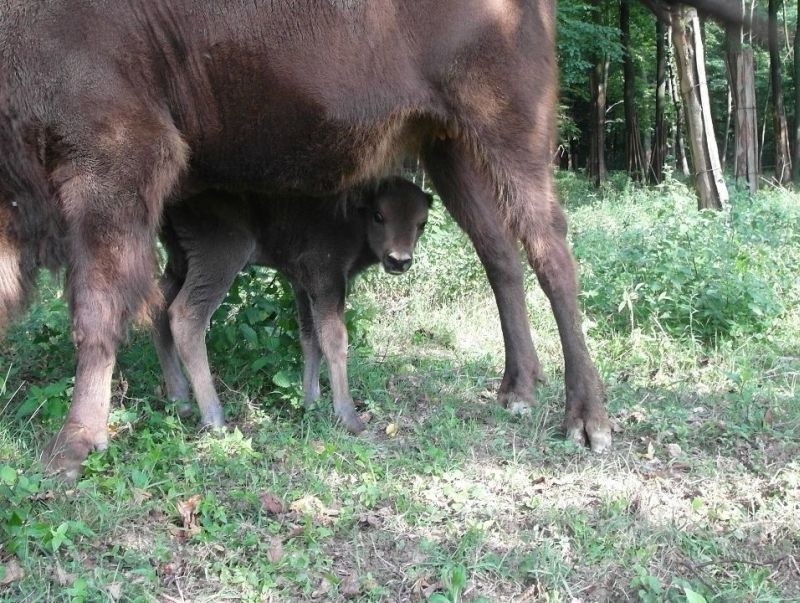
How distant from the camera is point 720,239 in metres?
7.30

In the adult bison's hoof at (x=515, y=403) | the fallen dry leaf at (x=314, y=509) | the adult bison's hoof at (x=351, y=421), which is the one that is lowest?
the fallen dry leaf at (x=314, y=509)

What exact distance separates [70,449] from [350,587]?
153 centimetres

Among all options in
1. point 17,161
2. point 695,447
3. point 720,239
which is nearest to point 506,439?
point 695,447

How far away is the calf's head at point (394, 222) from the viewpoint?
5164 millimetres

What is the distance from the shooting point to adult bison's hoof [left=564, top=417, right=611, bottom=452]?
4598mm

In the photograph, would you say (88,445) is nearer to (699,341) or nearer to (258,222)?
(258,222)

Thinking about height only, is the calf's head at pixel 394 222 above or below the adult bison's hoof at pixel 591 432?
above

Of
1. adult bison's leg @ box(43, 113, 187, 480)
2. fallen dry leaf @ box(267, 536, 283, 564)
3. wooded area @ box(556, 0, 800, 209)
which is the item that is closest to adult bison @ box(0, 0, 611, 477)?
adult bison's leg @ box(43, 113, 187, 480)

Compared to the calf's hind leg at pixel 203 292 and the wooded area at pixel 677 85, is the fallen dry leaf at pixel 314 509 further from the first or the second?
the wooded area at pixel 677 85

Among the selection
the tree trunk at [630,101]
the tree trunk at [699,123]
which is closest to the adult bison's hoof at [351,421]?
the tree trunk at [699,123]

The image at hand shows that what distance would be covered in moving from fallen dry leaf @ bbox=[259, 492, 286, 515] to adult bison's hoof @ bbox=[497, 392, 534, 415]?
70.9 inches

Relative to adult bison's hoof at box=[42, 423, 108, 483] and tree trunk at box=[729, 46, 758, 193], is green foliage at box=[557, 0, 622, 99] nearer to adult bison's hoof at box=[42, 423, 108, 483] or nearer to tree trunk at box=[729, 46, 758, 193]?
tree trunk at box=[729, 46, 758, 193]

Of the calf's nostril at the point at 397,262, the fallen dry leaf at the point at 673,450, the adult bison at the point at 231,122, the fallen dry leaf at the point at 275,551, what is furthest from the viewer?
the calf's nostril at the point at 397,262

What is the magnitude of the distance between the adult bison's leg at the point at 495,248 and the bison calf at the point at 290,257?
290 millimetres
